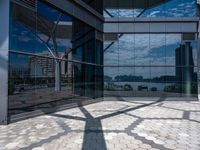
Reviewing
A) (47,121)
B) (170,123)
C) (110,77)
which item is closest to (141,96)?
(110,77)

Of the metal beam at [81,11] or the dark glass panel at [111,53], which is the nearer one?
the metal beam at [81,11]

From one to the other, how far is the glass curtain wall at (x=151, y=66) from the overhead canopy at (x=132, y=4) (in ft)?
7.13

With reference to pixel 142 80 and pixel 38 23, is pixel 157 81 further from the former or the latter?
pixel 38 23

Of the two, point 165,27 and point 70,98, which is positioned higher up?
point 165,27

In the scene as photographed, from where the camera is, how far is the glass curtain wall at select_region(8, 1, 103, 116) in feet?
29.4

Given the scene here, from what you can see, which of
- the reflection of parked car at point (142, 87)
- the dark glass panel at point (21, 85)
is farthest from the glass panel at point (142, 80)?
the dark glass panel at point (21, 85)

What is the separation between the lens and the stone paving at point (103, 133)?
5793 millimetres

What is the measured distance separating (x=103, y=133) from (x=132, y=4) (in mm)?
12282

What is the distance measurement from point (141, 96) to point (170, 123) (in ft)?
26.7

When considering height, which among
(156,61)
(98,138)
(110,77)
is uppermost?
(156,61)

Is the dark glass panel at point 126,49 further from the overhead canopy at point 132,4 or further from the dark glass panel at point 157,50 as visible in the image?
the overhead canopy at point 132,4

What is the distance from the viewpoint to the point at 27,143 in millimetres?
5945

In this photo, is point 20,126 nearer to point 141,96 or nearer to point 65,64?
point 65,64

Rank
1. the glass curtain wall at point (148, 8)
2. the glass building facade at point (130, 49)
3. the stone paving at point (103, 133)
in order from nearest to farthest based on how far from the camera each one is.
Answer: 1. the stone paving at point (103, 133)
2. the glass building facade at point (130, 49)
3. the glass curtain wall at point (148, 8)
